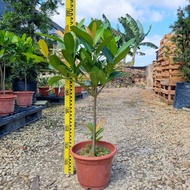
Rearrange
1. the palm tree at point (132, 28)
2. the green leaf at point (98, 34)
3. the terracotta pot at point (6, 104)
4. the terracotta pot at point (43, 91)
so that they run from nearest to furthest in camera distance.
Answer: the green leaf at point (98, 34), the terracotta pot at point (6, 104), the terracotta pot at point (43, 91), the palm tree at point (132, 28)

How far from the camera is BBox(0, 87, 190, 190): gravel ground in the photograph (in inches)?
70.6

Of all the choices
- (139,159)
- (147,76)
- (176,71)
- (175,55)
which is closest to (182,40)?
(175,55)

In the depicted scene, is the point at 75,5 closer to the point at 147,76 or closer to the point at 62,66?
the point at 62,66

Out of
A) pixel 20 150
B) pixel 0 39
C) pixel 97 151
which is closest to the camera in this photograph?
pixel 97 151

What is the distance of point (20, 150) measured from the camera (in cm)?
244

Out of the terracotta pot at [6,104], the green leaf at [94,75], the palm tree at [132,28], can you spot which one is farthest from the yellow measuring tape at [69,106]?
the palm tree at [132,28]

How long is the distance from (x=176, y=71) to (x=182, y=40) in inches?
30.1

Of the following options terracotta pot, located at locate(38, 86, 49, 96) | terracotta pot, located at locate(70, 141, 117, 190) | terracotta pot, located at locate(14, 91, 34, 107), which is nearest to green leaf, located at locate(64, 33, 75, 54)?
terracotta pot, located at locate(70, 141, 117, 190)

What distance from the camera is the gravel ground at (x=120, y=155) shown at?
179cm

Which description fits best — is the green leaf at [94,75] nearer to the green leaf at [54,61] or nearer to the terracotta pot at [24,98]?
the green leaf at [54,61]

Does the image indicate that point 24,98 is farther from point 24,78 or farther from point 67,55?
point 67,55

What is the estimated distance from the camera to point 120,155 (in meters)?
2.36

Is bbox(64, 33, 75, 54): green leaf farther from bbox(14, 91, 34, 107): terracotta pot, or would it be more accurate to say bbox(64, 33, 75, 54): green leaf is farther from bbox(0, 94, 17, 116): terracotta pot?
bbox(14, 91, 34, 107): terracotta pot

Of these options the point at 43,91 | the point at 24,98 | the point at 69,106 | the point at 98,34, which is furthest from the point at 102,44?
the point at 43,91
